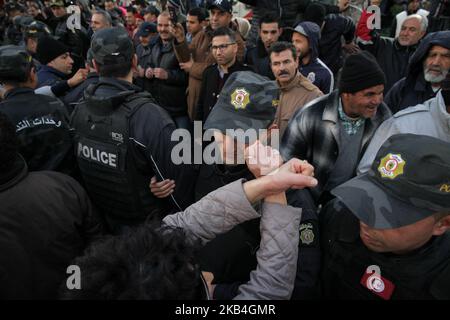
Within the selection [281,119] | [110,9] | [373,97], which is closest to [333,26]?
[281,119]

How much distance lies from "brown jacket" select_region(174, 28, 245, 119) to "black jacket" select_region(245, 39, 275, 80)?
0.14 meters

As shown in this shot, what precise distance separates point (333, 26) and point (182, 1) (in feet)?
9.58

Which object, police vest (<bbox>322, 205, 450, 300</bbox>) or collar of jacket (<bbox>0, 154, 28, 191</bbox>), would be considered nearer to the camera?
police vest (<bbox>322, 205, 450, 300</bbox>)

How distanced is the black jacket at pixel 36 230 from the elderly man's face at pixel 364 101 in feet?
6.53

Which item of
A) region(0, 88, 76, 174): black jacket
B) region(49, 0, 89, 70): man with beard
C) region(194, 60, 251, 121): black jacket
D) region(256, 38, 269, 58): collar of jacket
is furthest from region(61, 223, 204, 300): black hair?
region(49, 0, 89, 70): man with beard

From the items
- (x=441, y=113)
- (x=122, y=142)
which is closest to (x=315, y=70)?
(x=441, y=113)

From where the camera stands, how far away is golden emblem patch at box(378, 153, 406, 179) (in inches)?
51.0

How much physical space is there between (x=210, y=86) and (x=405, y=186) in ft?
10.7

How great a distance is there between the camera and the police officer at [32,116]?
88.4 inches

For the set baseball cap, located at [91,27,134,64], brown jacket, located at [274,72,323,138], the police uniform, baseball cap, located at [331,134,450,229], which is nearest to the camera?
baseball cap, located at [331,134,450,229]

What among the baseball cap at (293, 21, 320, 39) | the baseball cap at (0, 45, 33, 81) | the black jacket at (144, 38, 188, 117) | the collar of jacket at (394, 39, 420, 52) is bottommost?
the black jacket at (144, 38, 188, 117)

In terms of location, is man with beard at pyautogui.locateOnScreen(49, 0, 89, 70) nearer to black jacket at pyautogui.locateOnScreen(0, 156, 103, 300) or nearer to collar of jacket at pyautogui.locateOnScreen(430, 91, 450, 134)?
black jacket at pyautogui.locateOnScreen(0, 156, 103, 300)
